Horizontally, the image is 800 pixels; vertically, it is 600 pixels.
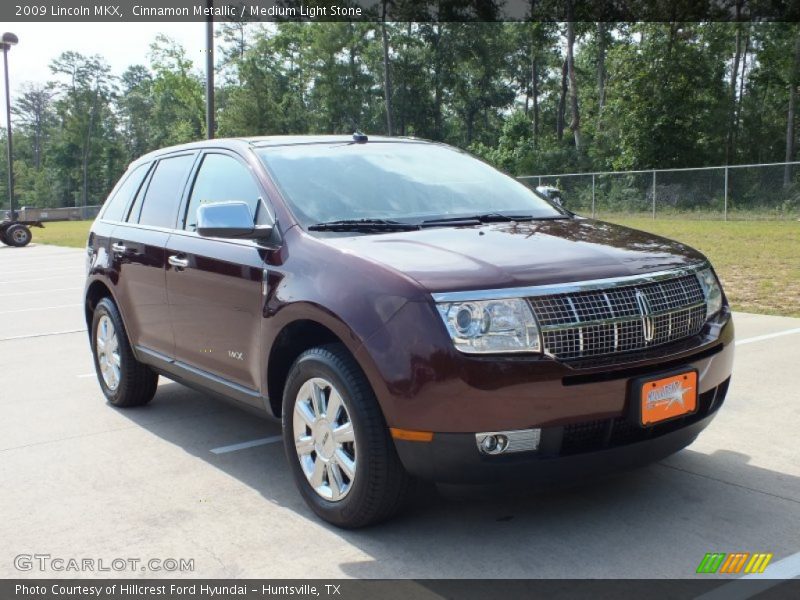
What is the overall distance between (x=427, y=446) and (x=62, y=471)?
247 centimetres

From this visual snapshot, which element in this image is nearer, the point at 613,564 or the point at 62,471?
the point at 613,564

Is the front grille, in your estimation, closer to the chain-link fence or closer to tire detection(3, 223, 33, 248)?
the chain-link fence

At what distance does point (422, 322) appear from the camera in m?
3.28

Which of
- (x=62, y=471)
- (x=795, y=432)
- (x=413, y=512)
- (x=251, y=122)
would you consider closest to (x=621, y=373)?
(x=413, y=512)

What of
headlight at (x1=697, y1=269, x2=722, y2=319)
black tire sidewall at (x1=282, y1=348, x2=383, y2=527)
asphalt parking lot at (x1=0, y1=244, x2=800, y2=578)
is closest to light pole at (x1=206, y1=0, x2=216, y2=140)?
asphalt parking lot at (x1=0, y1=244, x2=800, y2=578)

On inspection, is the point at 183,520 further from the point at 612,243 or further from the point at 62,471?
the point at 612,243

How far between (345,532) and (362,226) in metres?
1.44

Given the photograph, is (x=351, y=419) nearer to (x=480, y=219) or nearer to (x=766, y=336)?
(x=480, y=219)

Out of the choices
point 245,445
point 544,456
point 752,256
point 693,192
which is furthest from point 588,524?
point 693,192

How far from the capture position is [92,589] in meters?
3.30

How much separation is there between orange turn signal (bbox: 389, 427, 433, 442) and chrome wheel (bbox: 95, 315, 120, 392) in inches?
125

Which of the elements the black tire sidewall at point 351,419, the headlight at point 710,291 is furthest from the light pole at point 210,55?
the headlight at point 710,291

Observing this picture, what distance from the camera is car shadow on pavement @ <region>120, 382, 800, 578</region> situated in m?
3.36

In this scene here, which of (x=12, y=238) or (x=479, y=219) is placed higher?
(x=479, y=219)
